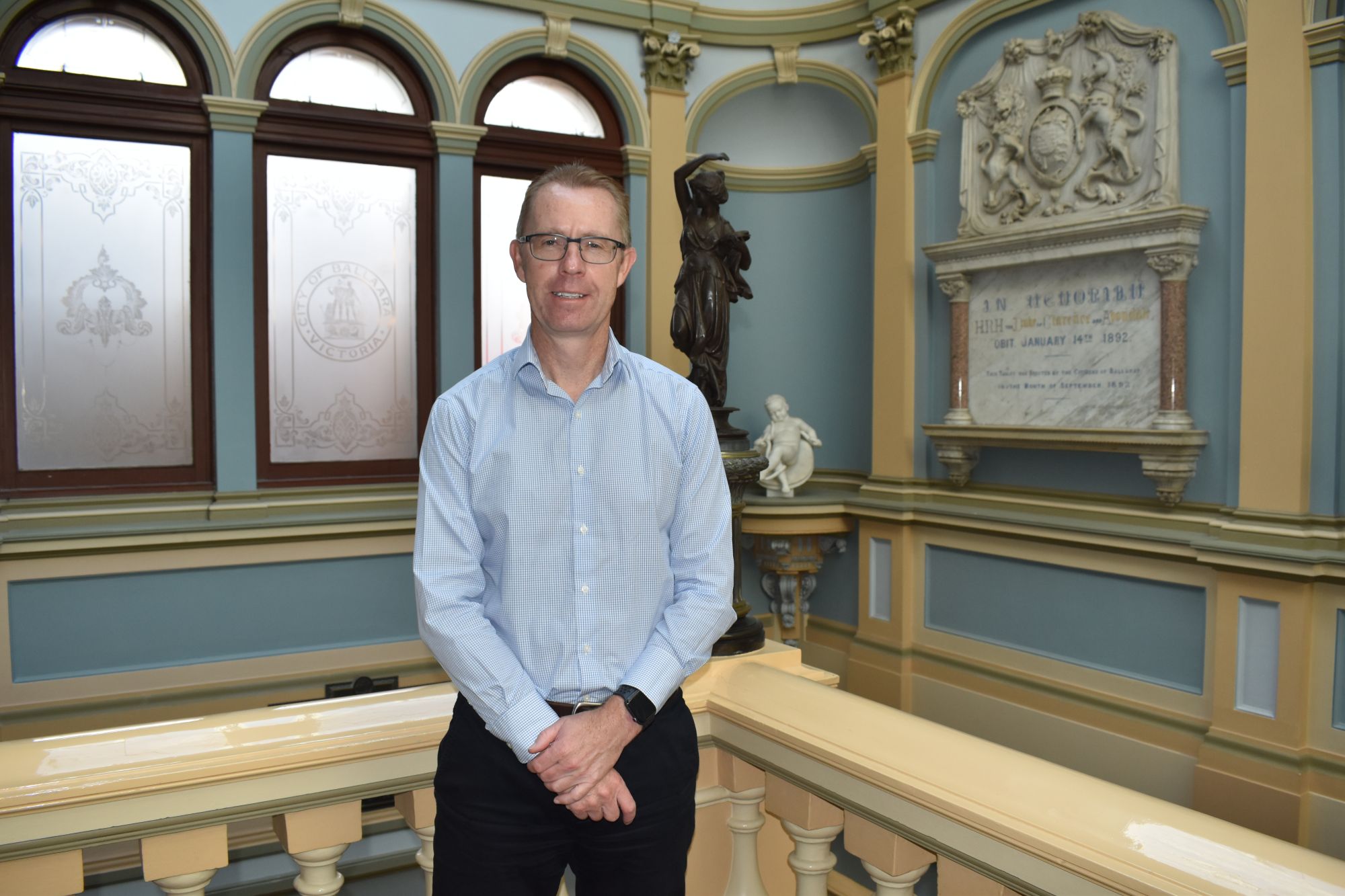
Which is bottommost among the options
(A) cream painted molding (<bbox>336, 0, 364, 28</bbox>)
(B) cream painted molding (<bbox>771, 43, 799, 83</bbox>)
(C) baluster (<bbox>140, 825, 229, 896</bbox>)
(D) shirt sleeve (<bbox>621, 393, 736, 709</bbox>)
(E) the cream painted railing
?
(C) baluster (<bbox>140, 825, 229, 896</bbox>)

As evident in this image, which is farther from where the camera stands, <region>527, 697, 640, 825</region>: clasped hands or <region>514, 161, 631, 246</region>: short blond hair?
<region>514, 161, 631, 246</region>: short blond hair

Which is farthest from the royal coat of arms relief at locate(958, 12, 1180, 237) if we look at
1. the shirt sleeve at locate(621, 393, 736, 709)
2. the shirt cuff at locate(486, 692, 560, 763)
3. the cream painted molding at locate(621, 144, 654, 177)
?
the shirt cuff at locate(486, 692, 560, 763)

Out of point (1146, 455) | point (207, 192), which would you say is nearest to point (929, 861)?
point (1146, 455)

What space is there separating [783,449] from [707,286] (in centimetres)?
268

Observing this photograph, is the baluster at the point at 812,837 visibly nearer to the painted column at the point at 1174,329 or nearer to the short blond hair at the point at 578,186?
the short blond hair at the point at 578,186

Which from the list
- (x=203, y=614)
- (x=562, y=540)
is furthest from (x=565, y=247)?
(x=203, y=614)

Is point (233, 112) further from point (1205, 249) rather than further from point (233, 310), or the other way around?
point (1205, 249)

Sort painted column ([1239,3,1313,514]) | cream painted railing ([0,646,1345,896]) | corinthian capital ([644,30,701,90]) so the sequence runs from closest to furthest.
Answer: cream painted railing ([0,646,1345,896]), painted column ([1239,3,1313,514]), corinthian capital ([644,30,701,90])

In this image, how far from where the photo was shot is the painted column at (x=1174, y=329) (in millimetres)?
4340

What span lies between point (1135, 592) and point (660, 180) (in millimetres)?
3525

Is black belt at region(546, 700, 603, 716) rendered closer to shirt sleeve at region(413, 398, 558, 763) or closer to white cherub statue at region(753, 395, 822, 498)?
shirt sleeve at region(413, 398, 558, 763)

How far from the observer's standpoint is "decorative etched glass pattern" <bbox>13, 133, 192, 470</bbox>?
4.72 m

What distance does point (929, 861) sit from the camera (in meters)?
1.33

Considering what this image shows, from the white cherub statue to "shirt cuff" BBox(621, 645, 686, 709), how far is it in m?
4.69
